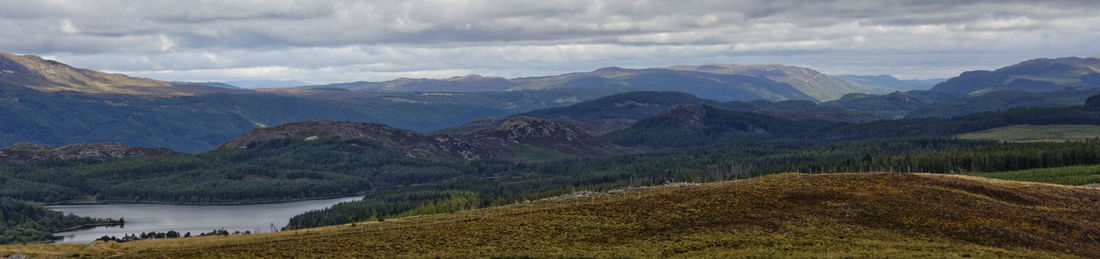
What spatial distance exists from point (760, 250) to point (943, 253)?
66.0 ft

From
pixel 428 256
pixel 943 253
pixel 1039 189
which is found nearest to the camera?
pixel 943 253

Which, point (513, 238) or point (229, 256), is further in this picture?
point (513, 238)

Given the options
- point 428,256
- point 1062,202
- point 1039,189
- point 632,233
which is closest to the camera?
point 428,256

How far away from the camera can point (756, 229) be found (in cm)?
12162

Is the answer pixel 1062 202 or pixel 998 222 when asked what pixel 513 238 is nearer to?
pixel 998 222

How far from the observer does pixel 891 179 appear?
154m

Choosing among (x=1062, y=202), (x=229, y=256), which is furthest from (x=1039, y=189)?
(x=229, y=256)

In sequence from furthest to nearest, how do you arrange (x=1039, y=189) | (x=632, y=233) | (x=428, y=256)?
1. (x=1039, y=189)
2. (x=632, y=233)
3. (x=428, y=256)

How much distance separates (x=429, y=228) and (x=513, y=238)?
20.3 metres

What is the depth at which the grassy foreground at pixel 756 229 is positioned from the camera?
112 m

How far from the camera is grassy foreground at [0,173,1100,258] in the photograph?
111500 mm

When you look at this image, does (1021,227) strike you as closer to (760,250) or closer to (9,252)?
(760,250)

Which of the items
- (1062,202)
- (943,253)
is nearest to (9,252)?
(943,253)

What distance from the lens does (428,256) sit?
114 metres
